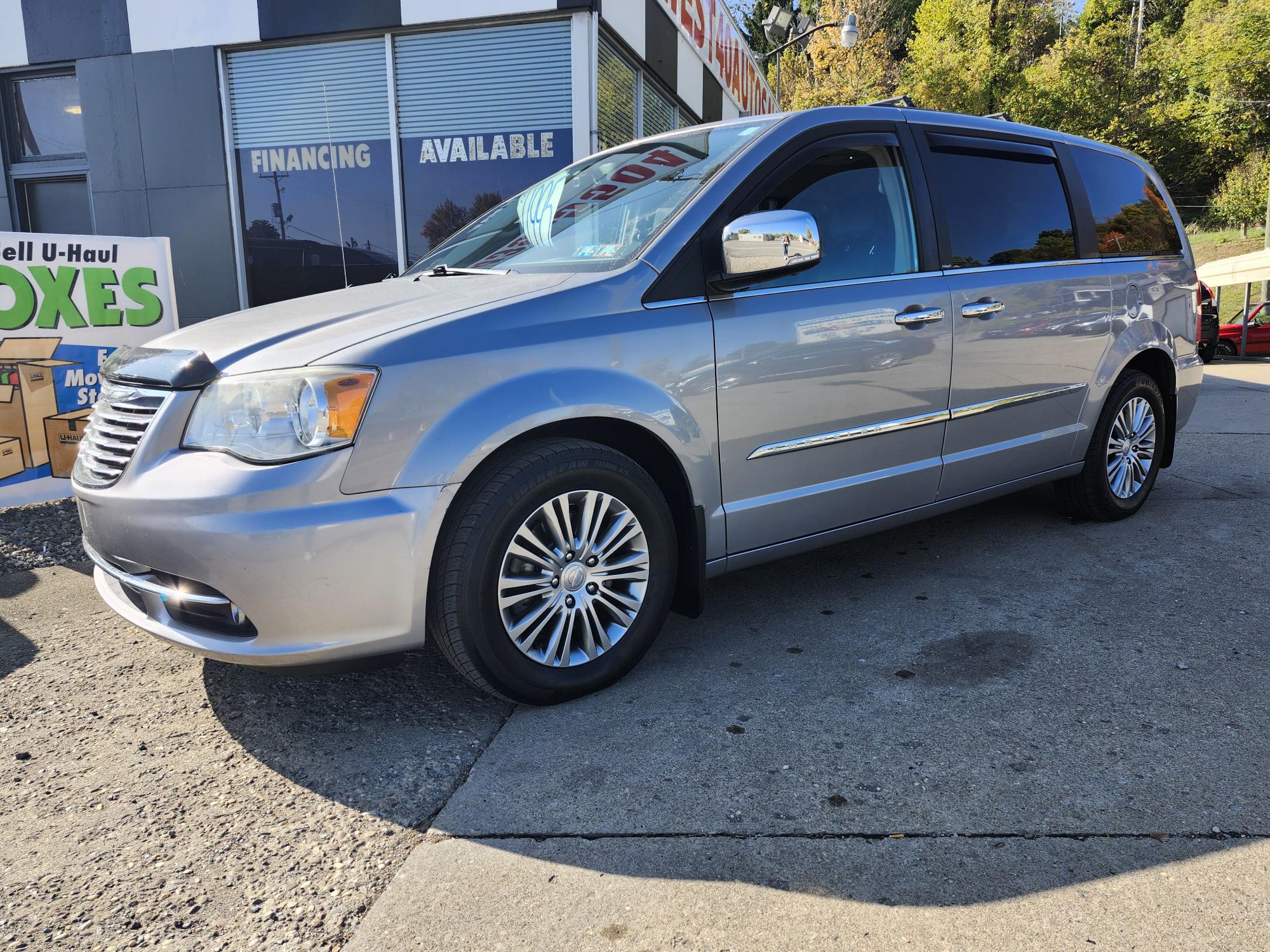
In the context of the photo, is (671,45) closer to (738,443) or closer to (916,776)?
(738,443)

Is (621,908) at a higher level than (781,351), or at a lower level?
lower

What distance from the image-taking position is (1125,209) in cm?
453

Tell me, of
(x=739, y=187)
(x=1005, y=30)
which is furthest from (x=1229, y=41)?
(x=739, y=187)

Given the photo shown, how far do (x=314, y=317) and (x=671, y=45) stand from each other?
352 inches

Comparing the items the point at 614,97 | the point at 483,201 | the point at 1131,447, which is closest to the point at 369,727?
the point at 1131,447

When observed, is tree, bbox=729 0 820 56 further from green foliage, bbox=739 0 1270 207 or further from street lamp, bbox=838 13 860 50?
street lamp, bbox=838 13 860 50

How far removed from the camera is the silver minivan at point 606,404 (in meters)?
2.35

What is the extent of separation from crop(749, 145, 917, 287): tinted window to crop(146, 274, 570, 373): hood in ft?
3.05

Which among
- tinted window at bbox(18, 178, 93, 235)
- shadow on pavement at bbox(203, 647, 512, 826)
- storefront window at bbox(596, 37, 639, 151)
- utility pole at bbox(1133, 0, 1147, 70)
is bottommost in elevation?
shadow on pavement at bbox(203, 647, 512, 826)

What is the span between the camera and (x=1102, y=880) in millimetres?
1914

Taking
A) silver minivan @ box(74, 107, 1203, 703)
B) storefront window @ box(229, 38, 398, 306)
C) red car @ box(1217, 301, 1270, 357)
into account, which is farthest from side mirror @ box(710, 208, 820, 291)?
red car @ box(1217, 301, 1270, 357)

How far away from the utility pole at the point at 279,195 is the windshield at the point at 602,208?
5.47 metres

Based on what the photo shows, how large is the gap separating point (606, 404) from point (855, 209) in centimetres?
138

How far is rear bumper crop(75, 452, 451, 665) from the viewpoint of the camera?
228 cm
